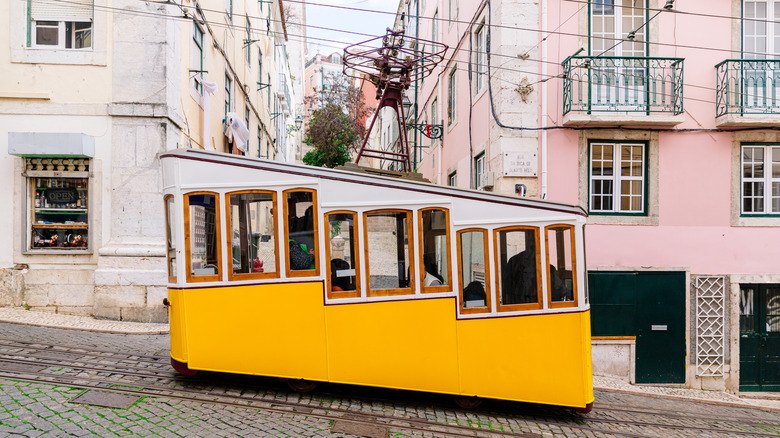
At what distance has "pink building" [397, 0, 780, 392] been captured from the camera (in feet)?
38.5

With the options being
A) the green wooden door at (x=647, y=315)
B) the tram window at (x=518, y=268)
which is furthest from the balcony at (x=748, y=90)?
the tram window at (x=518, y=268)

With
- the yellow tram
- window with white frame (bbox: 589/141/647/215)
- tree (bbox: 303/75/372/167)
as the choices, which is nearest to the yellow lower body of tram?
the yellow tram

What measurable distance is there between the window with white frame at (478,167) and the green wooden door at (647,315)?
3.82 metres

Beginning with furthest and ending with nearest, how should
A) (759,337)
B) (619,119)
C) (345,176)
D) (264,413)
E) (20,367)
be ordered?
1. (759,337)
2. (619,119)
3. (20,367)
4. (345,176)
5. (264,413)

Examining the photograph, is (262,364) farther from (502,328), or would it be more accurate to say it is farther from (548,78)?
(548,78)

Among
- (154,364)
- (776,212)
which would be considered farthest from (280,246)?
(776,212)

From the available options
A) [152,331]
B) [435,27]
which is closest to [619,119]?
[152,331]

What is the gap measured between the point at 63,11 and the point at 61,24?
239mm

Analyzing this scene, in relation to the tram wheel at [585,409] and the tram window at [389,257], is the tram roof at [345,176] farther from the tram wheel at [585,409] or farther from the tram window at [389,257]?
the tram wheel at [585,409]

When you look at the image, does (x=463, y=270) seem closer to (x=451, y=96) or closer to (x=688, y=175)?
(x=688, y=175)

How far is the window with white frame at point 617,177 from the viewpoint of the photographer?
12055 mm

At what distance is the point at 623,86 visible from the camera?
11.7 m

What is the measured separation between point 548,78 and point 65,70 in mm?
9342

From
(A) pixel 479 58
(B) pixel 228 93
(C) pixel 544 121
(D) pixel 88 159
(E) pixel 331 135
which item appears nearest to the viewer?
(D) pixel 88 159
